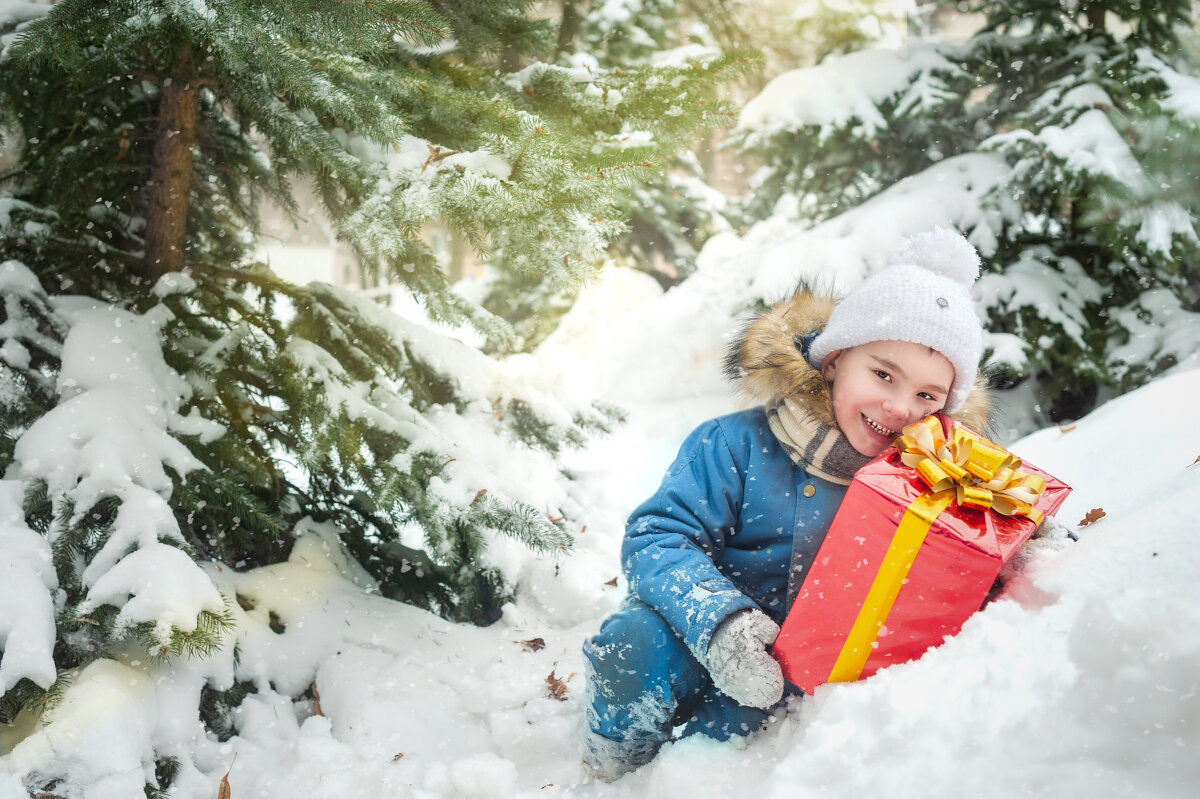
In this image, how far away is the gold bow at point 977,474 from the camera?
134 cm

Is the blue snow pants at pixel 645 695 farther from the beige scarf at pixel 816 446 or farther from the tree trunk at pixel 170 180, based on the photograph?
the tree trunk at pixel 170 180

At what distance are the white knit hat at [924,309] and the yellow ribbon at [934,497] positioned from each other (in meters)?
0.37

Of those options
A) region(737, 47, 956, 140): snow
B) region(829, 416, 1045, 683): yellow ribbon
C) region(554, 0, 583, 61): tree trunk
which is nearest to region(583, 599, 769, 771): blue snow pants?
region(829, 416, 1045, 683): yellow ribbon

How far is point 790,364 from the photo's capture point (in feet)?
6.18

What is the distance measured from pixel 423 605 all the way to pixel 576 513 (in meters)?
0.72

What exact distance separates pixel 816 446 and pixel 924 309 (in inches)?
17.4

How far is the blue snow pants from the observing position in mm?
1640

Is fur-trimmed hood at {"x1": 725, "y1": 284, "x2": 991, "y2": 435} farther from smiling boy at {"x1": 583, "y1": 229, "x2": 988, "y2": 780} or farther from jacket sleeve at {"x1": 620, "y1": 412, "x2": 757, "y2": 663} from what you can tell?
jacket sleeve at {"x1": 620, "y1": 412, "x2": 757, "y2": 663}

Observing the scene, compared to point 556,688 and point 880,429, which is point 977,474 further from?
point 556,688

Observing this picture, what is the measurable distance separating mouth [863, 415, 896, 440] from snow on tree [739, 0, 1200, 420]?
233 cm

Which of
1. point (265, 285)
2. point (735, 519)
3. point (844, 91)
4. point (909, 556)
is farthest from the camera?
point (844, 91)

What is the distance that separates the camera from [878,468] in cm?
143

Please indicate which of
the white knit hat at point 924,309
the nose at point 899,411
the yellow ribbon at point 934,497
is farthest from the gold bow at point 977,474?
the white knit hat at point 924,309

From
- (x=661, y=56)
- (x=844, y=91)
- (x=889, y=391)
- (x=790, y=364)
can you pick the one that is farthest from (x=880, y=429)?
(x=661, y=56)
